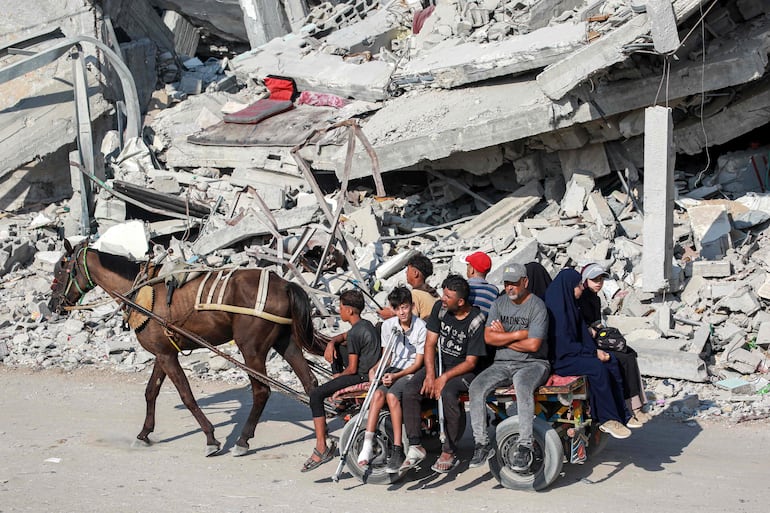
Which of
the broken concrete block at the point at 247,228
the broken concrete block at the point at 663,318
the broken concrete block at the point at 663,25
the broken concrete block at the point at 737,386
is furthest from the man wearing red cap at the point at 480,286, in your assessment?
the broken concrete block at the point at 247,228

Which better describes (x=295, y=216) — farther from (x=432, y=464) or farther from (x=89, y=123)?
(x=432, y=464)

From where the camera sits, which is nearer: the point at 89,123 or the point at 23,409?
the point at 23,409

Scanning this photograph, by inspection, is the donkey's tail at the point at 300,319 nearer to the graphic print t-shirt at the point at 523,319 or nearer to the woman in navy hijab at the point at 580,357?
the graphic print t-shirt at the point at 523,319

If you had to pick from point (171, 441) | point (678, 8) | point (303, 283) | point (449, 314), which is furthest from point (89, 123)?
point (449, 314)

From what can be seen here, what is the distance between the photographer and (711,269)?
1048 centimetres

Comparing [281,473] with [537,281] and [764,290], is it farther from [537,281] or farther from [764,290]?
[764,290]

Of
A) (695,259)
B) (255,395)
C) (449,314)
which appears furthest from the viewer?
(695,259)

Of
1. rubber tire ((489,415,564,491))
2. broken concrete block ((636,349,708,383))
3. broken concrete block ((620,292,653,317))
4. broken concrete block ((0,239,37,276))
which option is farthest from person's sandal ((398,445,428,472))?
broken concrete block ((0,239,37,276))

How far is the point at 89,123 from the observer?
51.9 ft

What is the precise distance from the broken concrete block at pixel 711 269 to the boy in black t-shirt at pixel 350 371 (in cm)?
490

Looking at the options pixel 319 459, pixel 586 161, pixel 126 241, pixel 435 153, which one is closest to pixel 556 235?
pixel 586 161

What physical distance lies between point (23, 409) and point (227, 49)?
1423cm

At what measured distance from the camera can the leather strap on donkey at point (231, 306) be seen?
26.0ft

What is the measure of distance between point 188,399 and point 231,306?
902 millimetres
